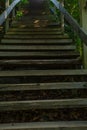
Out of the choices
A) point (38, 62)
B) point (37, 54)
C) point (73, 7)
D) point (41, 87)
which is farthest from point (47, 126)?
point (73, 7)

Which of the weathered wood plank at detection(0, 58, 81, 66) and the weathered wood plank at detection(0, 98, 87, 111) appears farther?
the weathered wood plank at detection(0, 58, 81, 66)

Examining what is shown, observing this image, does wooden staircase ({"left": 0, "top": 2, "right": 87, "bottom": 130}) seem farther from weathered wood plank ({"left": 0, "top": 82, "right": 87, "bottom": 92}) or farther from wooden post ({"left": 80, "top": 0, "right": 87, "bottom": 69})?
wooden post ({"left": 80, "top": 0, "right": 87, "bottom": 69})

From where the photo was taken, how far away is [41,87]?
11.1 feet

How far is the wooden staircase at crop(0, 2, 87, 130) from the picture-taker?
2.97 m

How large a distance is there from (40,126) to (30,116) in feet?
2.03

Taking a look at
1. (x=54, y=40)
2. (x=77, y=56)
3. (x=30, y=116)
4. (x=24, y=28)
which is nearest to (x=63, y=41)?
(x=54, y=40)

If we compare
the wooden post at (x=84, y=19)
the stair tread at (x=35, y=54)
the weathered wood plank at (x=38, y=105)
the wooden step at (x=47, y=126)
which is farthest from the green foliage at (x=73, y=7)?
the wooden step at (x=47, y=126)

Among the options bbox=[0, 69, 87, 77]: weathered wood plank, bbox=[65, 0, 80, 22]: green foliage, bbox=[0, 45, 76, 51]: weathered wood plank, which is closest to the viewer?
bbox=[0, 69, 87, 77]: weathered wood plank

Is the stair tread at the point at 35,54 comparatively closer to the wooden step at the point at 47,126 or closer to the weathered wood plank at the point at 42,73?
the weathered wood plank at the point at 42,73

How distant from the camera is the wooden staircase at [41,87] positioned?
2975 mm

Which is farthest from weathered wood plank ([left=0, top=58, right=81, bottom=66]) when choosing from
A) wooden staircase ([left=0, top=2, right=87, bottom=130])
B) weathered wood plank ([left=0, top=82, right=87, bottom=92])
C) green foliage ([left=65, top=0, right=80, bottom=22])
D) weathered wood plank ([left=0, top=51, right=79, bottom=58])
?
green foliage ([left=65, top=0, right=80, bottom=22])

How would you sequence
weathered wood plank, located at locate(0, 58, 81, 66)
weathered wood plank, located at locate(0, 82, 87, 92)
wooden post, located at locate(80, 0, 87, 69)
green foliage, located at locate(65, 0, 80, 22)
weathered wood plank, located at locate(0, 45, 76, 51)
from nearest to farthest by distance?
1. weathered wood plank, located at locate(0, 82, 87, 92)
2. wooden post, located at locate(80, 0, 87, 69)
3. weathered wood plank, located at locate(0, 58, 81, 66)
4. weathered wood plank, located at locate(0, 45, 76, 51)
5. green foliage, located at locate(65, 0, 80, 22)

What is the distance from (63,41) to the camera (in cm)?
502

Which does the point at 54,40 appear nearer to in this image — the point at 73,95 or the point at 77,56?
the point at 77,56
